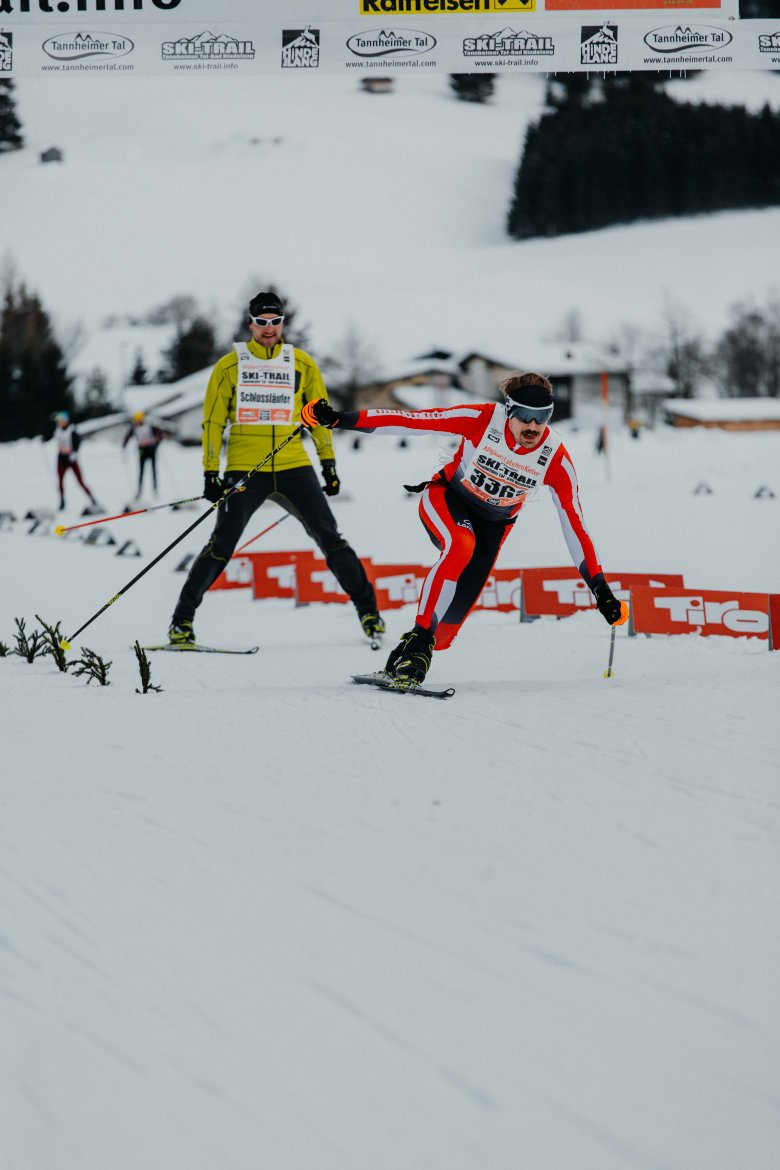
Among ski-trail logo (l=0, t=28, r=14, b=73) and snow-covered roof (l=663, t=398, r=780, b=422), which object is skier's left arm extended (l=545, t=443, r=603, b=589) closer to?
ski-trail logo (l=0, t=28, r=14, b=73)

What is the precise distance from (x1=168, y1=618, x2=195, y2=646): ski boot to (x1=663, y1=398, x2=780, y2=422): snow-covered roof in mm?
52581

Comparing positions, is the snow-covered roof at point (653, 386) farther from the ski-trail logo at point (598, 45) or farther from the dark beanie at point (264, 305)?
the dark beanie at point (264, 305)

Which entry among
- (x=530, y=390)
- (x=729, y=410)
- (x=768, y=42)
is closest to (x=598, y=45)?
(x=768, y=42)

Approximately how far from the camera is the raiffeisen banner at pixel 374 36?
9273mm

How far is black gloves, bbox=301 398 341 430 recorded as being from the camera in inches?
177

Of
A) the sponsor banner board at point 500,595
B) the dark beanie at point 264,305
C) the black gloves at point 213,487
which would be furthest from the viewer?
the sponsor banner board at point 500,595

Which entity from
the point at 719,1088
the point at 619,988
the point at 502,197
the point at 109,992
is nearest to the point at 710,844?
the point at 619,988

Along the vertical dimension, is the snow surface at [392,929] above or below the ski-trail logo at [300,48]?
below

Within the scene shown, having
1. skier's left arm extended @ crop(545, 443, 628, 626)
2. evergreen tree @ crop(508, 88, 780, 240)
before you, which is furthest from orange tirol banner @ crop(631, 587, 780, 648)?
evergreen tree @ crop(508, 88, 780, 240)

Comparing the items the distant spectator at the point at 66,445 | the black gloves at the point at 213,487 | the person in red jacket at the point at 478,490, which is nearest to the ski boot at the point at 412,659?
the person in red jacket at the point at 478,490

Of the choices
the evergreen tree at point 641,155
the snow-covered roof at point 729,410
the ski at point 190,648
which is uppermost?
the evergreen tree at point 641,155

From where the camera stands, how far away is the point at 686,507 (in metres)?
13.9

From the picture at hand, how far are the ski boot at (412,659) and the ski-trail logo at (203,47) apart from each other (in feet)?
22.3

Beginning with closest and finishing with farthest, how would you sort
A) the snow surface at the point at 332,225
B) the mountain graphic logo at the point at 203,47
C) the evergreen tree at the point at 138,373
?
1. the mountain graphic logo at the point at 203,47
2. the evergreen tree at the point at 138,373
3. the snow surface at the point at 332,225
